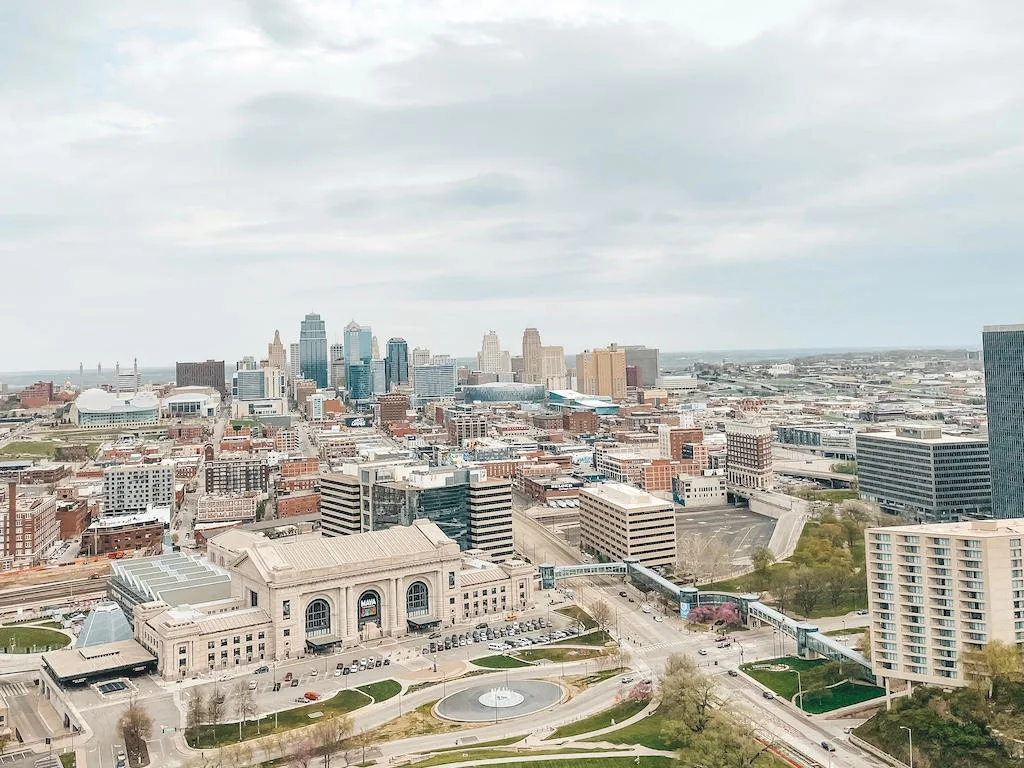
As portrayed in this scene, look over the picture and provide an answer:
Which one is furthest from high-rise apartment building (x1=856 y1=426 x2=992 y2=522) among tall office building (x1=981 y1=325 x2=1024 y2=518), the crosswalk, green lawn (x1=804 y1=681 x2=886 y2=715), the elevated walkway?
the crosswalk

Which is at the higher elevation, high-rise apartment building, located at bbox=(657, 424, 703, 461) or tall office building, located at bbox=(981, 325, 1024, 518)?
tall office building, located at bbox=(981, 325, 1024, 518)

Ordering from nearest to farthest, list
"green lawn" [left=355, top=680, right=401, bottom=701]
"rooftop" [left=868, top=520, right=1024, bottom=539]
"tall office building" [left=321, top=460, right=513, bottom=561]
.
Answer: "rooftop" [left=868, top=520, right=1024, bottom=539]
"green lawn" [left=355, top=680, right=401, bottom=701]
"tall office building" [left=321, top=460, right=513, bottom=561]

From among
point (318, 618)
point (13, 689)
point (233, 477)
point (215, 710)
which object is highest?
point (233, 477)

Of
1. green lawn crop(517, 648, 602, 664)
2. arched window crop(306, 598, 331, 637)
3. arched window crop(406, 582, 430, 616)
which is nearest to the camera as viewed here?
green lawn crop(517, 648, 602, 664)

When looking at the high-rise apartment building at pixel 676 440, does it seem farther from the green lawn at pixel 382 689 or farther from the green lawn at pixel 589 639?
the green lawn at pixel 382 689

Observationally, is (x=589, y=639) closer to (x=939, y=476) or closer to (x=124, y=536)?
(x=939, y=476)

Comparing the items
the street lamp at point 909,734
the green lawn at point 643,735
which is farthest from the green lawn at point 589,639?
the street lamp at point 909,734

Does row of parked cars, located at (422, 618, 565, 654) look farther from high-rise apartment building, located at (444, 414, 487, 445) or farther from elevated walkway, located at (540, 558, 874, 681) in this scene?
high-rise apartment building, located at (444, 414, 487, 445)

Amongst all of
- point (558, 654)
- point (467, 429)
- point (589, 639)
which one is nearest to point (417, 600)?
point (558, 654)
